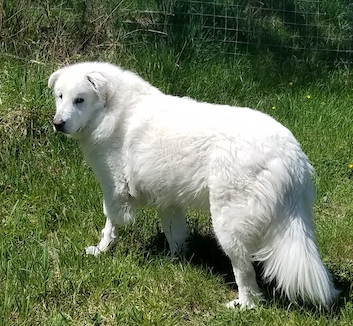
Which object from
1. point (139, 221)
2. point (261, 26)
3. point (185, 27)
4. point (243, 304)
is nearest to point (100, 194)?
point (139, 221)

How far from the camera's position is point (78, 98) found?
3.88 meters

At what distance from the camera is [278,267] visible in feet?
10.9

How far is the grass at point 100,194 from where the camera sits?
3.51 m

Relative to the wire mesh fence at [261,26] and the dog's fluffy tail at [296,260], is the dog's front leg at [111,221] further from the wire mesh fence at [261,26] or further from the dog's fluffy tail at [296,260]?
the wire mesh fence at [261,26]

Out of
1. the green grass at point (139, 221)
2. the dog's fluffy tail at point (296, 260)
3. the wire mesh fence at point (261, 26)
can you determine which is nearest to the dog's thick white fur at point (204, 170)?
the dog's fluffy tail at point (296, 260)

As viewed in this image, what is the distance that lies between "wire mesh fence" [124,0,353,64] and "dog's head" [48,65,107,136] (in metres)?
3.09

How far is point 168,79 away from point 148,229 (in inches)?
95.8

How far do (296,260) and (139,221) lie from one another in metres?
1.53

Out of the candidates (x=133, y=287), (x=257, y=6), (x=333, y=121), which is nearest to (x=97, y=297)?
(x=133, y=287)

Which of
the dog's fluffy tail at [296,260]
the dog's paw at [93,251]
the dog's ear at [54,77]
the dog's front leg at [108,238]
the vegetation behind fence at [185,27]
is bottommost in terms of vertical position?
the dog's paw at [93,251]

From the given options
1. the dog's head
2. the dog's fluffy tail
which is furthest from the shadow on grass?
the dog's head

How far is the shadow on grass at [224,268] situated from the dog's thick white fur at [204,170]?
0.08 metres

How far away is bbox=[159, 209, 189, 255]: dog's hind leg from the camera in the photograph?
4168 millimetres

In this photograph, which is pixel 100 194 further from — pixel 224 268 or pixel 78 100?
pixel 224 268
